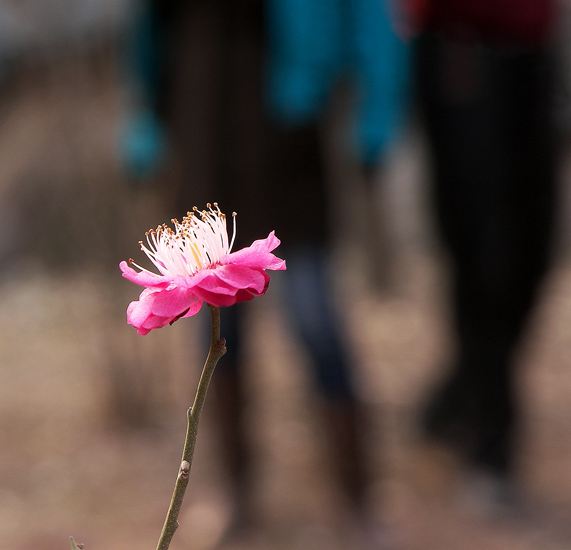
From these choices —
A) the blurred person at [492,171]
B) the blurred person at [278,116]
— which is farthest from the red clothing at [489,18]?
the blurred person at [278,116]

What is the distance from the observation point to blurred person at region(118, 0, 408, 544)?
1.70 m

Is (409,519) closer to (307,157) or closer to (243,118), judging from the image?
(307,157)

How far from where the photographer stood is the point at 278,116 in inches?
68.3

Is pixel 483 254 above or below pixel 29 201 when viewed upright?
below

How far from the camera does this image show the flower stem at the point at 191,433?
1.01ft

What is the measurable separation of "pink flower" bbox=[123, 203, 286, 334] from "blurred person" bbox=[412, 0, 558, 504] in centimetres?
166

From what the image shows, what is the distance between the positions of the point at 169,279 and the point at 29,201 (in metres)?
4.32

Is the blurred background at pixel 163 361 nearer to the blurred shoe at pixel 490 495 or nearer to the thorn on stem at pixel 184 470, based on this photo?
the blurred shoe at pixel 490 495

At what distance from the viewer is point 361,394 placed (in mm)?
1887

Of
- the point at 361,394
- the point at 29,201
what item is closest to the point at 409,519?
the point at 361,394

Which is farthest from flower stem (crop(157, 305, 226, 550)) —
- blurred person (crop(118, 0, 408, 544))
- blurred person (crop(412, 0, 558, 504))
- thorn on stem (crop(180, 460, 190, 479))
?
blurred person (crop(412, 0, 558, 504))

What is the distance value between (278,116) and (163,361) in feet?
4.89

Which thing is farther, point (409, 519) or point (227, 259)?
point (409, 519)

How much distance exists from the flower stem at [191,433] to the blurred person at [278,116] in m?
1.43
